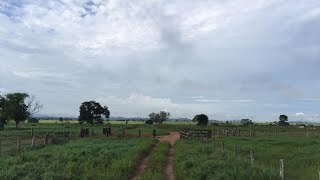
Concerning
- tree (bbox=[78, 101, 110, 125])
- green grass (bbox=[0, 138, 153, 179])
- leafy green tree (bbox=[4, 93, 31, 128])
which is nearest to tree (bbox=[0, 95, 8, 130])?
leafy green tree (bbox=[4, 93, 31, 128])

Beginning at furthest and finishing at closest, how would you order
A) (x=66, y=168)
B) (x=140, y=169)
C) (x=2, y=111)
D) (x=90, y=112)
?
1. (x=90, y=112)
2. (x=2, y=111)
3. (x=140, y=169)
4. (x=66, y=168)

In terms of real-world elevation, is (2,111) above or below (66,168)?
above

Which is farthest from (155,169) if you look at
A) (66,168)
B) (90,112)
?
(90,112)

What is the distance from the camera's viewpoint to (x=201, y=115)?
149750mm

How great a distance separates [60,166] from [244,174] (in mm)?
9621

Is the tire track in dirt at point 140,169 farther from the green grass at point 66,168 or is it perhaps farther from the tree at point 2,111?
the tree at point 2,111

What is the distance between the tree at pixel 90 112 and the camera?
130500mm

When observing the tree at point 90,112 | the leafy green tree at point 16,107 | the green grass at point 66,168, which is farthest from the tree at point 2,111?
the green grass at point 66,168

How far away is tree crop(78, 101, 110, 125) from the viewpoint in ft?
428

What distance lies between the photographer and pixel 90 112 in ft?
431

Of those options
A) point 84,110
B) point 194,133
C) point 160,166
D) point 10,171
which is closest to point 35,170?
point 10,171

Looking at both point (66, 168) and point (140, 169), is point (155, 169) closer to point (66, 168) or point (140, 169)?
point (140, 169)

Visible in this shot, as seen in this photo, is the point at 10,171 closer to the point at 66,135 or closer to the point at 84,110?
the point at 66,135

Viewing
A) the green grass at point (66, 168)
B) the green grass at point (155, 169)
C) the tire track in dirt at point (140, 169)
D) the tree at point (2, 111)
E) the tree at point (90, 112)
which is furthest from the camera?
the tree at point (90, 112)
